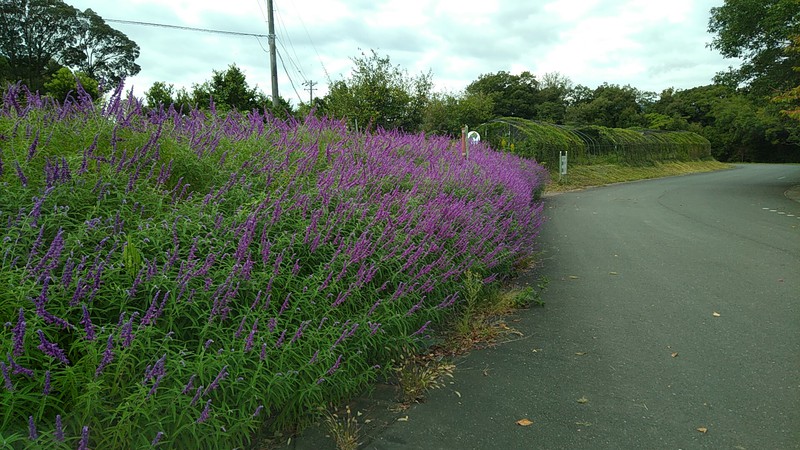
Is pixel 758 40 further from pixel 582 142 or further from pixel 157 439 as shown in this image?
pixel 157 439

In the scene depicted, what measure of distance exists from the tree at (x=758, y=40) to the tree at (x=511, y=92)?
35.1 m

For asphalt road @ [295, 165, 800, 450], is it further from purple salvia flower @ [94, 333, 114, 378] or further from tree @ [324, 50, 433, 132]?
tree @ [324, 50, 433, 132]

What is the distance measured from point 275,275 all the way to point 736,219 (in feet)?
41.8

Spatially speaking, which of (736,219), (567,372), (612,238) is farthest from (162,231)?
(736,219)

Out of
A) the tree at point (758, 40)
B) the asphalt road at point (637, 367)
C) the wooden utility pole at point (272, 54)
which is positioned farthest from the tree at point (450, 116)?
the asphalt road at point (637, 367)

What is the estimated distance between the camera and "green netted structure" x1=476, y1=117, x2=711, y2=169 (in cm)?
2583

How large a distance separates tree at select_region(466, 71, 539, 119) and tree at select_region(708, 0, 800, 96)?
35053mm

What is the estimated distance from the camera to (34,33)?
43.4m

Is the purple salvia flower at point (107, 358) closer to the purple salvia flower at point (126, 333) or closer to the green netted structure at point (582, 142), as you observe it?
the purple salvia flower at point (126, 333)

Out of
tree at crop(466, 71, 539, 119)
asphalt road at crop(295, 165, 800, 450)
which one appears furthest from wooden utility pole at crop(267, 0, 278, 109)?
tree at crop(466, 71, 539, 119)

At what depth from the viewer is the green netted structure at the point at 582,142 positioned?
25.8 m

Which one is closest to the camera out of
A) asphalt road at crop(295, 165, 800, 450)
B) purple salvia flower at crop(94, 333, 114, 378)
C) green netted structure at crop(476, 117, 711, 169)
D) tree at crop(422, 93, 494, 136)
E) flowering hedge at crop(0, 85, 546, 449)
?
purple salvia flower at crop(94, 333, 114, 378)

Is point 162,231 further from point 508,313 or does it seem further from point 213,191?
point 508,313

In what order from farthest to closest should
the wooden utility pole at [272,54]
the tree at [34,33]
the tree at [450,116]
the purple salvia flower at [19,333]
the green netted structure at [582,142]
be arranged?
the tree at [34,33] < the tree at [450,116] < the green netted structure at [582,142] < the wooden utility pole at [272,54] < the purple salvia flower at [19,333]
